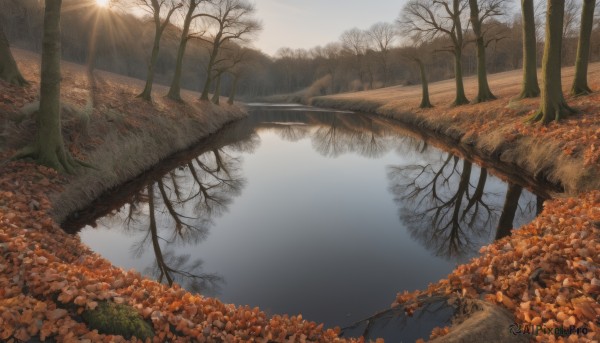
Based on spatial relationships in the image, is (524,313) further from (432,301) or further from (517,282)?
(432,301)

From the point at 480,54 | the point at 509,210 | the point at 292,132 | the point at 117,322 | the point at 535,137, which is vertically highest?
the point at 480,54

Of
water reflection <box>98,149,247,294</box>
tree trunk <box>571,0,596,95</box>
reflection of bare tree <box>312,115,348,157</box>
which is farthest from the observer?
reflection of bare tree <box>312,115,348,157</box>

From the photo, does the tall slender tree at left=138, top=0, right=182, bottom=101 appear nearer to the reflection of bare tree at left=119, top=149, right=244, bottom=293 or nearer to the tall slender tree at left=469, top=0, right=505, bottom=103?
the reflection of bare tree at left=119, top=149, right=244, bottom=293

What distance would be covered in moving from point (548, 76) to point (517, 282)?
38.0 feet

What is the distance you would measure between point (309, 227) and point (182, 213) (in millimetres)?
4243

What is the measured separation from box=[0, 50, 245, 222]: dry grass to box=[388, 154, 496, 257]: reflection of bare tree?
9487 millimetres

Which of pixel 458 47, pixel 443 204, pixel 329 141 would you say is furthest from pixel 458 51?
pixel 443 204

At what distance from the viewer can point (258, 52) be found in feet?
250

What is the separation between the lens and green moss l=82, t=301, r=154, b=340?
4129 millimetres

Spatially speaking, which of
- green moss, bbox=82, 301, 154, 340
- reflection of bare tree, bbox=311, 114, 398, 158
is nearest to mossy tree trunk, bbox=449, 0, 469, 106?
reflection of bare tree, bbox=311, 114, 398, 158

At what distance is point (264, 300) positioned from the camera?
6684 millimetres

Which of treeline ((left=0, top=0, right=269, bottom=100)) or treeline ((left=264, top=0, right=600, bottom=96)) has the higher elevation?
treeline ((left=0, top=0, right=269, bottom=100))

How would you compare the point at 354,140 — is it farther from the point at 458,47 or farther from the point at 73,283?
the point at 73,283

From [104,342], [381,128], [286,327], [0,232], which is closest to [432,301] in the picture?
[286,327]
